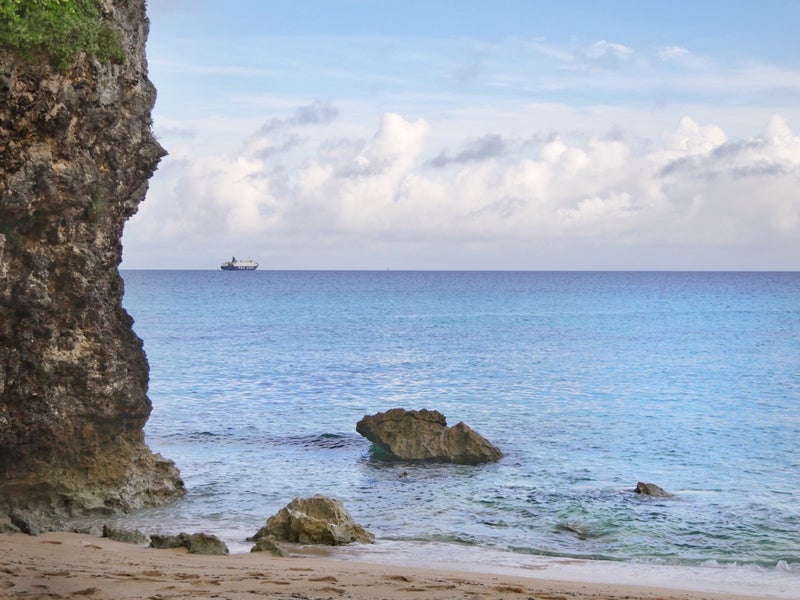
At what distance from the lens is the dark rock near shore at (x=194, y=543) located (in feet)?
47.0

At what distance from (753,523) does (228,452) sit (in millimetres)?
14378

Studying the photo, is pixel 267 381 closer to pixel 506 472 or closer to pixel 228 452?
pixel 228 452

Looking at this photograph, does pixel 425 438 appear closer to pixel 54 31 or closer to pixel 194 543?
pixel 194 543

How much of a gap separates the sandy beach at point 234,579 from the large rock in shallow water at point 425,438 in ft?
33.5

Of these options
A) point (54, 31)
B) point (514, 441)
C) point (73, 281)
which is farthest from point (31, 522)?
point (514, 441)

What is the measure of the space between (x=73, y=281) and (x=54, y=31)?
15.2 feet

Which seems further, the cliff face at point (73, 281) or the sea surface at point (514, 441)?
the sea surface at point (514, 441)

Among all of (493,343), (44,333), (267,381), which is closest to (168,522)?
(44,333)

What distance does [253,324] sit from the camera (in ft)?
263

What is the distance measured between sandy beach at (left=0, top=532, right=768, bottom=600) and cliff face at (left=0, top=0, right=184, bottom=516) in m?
2.96

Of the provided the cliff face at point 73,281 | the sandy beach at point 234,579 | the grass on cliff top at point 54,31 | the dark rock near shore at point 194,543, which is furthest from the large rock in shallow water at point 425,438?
the grass on cliff top at point 54,31

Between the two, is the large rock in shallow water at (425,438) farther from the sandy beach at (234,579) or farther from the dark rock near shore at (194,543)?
the dark rock near shore at (194,543)

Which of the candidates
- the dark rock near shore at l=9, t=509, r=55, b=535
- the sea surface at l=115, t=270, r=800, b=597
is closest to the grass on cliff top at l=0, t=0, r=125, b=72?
the dark rock near shore at l=9, t=509, r=55, b=535

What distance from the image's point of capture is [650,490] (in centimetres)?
2058
